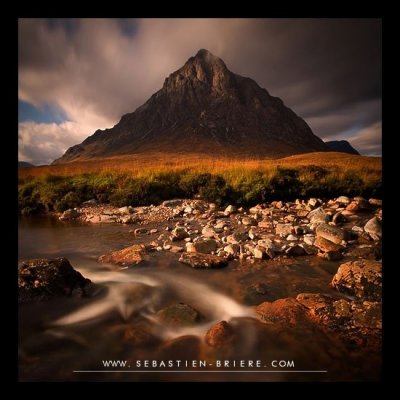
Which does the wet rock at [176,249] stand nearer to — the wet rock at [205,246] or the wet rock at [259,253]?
the wet rock at [205,246]

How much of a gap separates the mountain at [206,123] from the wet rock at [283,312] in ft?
301

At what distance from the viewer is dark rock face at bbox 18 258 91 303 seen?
11.5 ft

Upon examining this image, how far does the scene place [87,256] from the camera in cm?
535

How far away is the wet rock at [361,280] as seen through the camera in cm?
344

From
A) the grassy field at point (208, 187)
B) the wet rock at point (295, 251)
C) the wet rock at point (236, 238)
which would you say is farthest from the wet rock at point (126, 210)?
the wet rock at point (295, 251)

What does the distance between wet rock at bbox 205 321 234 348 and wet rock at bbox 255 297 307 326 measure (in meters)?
0.51

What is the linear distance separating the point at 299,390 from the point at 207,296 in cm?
175

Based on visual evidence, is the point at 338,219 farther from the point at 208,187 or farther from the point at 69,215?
the point at 69,215

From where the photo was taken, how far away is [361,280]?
355 cm

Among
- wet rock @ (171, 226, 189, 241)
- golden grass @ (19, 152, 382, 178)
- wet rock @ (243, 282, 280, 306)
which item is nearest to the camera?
wet rock @ (243, 282, 280, 306)

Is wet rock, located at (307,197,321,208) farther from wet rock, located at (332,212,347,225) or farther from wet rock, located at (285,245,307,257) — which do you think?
wet rock, located at (285,245,307,257)

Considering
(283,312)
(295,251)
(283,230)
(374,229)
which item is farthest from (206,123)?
(283,312)

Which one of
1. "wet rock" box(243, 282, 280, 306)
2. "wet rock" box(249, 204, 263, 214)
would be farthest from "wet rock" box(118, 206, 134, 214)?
"wet rock" box(243, 282, 280, 306)
